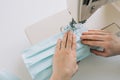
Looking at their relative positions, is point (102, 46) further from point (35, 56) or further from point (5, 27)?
point (5, 27)

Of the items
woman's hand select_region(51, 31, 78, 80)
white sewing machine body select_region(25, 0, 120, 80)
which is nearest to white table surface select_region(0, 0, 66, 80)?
white sewing machine body select_region(25, 0, 120, 80)

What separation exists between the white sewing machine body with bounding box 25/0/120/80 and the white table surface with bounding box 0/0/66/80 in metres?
0.12

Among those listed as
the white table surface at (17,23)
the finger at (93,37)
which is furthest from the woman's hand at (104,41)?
the white table surface at (17,23)

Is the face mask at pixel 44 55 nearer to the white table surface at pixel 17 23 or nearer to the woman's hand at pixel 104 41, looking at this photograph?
the woman's hand at pixel 104 41

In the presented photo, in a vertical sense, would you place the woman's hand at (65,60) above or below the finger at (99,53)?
above

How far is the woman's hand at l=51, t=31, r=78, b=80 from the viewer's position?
0.83 m

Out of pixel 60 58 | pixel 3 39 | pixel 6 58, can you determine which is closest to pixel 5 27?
pixel 3 39

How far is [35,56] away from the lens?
894 mm

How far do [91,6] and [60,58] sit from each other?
0.84 feet

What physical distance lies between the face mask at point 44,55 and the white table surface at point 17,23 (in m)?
0.18

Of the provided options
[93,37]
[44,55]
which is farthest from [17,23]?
[93,37]

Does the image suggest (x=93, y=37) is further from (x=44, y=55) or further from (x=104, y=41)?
(x=44, y=55)

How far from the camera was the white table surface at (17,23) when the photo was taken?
1.06 m

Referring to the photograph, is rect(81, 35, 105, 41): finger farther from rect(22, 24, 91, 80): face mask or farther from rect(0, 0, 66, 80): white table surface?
rect(0, 0, 66, 80): white table surface
